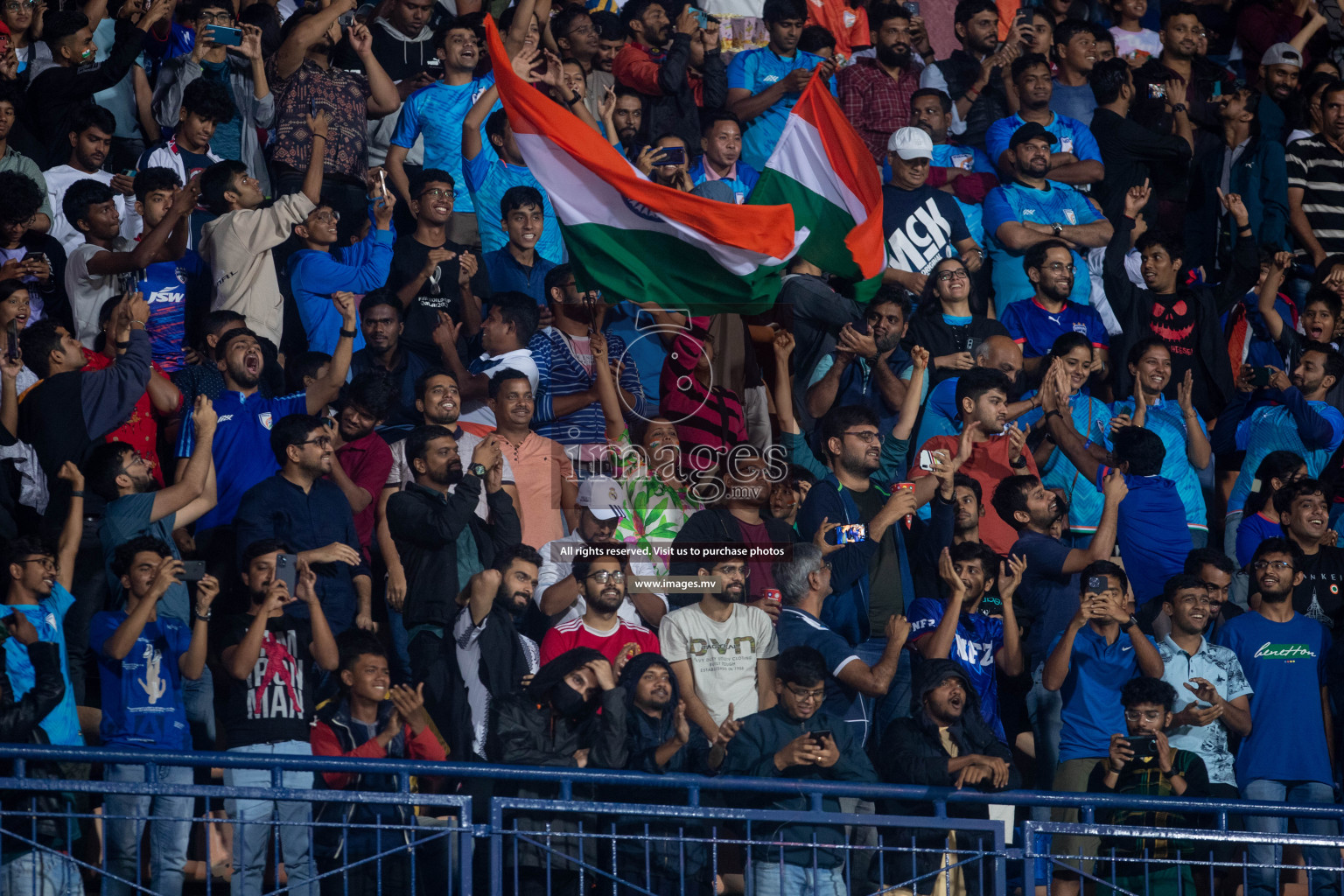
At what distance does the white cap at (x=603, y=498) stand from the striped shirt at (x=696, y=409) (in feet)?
1.27

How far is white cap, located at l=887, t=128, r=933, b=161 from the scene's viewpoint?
1048 cm

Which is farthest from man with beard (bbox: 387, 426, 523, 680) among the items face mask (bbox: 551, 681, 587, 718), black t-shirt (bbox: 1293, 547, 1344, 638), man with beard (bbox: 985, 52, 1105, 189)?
man with beard (bbox: 985, 52, 1105, 189)

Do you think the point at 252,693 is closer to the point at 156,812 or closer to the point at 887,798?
the point at 156,812

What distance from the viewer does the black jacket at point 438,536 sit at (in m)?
8.00

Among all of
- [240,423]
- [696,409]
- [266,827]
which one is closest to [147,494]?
[240,423]

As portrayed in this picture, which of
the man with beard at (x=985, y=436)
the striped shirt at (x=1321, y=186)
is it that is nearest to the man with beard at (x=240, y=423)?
the man with beard at (x=985, y=436)

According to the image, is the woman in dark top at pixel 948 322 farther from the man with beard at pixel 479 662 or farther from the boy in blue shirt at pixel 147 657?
the boy in blue shirt at pixel 147 657

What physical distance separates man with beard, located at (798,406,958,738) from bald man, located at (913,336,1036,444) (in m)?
0.61

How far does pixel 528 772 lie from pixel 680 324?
9.69 ft

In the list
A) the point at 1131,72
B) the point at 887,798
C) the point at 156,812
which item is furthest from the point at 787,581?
the point at 1131,72

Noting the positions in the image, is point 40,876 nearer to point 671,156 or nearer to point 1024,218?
point 671,156

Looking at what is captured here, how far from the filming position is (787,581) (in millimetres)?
8258

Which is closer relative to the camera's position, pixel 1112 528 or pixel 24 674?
pixel 24 674

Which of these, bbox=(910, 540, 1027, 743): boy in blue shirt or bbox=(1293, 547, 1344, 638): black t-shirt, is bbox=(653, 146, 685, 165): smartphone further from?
bbox=(1293, 547, 1344, 638): black t-shirt
